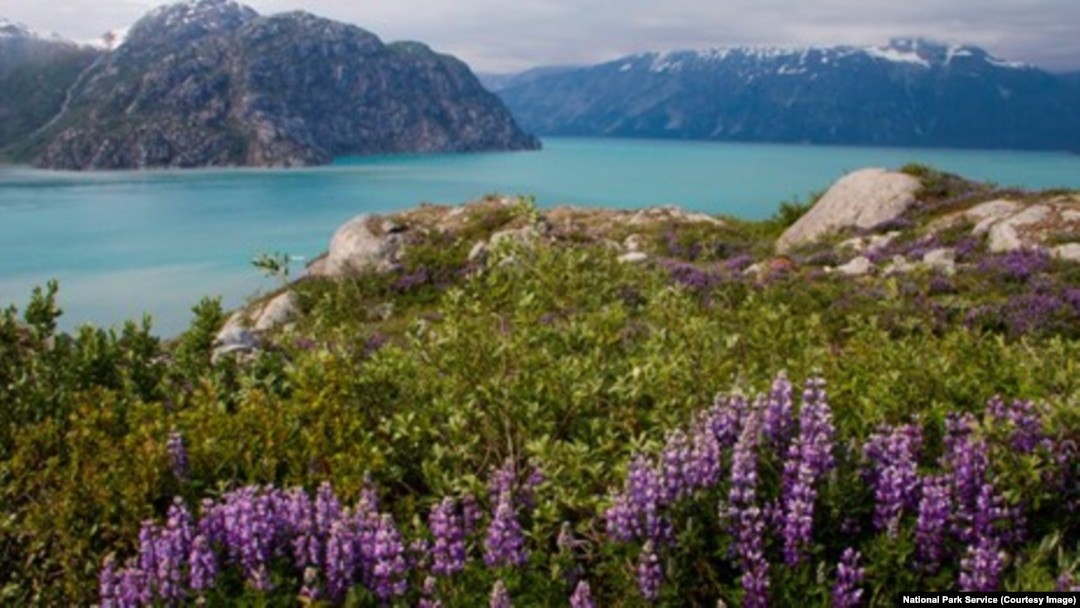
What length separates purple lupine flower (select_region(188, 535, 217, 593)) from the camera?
4.48m

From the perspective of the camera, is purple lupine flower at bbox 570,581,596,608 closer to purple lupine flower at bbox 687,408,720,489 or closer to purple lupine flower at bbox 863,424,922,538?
purple lupine flower at bbox 687,408,720,489

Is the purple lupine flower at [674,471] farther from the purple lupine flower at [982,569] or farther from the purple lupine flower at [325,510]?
the purple lupine flower at [325,510]

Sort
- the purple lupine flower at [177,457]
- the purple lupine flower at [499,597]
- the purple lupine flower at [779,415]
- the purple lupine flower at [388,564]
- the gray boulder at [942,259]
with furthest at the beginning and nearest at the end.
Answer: the gray boulder at [942,259] → the purple lupine flower at [177,457] → the purple lupine flower at [779,415] → the purple lupine flower at [388,564] → the purple lupine flower at [499,597]

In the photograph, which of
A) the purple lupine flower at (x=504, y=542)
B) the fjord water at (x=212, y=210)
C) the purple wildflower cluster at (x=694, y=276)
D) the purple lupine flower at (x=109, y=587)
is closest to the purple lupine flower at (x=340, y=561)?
the purple lupine flower at (x=504, y=542)

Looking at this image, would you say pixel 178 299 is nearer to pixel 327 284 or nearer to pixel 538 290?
pixel 327 284

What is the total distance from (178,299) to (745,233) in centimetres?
3464

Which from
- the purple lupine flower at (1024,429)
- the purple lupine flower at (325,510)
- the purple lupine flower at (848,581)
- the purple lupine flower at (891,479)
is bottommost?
the purple lupine flower at (848,581)

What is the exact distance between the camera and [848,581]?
13.9 feet

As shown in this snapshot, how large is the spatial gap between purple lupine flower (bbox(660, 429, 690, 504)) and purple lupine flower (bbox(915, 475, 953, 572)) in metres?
1.18

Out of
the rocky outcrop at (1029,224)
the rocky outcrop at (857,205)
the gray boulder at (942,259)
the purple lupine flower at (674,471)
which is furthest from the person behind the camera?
the rocky outcrop at (857,205)

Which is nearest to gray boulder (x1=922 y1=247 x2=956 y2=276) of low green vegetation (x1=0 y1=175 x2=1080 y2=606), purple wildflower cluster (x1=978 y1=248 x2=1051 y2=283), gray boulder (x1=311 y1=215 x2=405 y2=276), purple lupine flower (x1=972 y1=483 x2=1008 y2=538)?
purple wildflower cluster (x1=978 y1=248 x2=1051 y2=283)

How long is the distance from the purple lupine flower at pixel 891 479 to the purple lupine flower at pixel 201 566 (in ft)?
11.4

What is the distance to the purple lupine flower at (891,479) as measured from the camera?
176 inches

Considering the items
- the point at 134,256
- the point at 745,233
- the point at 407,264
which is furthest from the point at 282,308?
the point at 134,256
